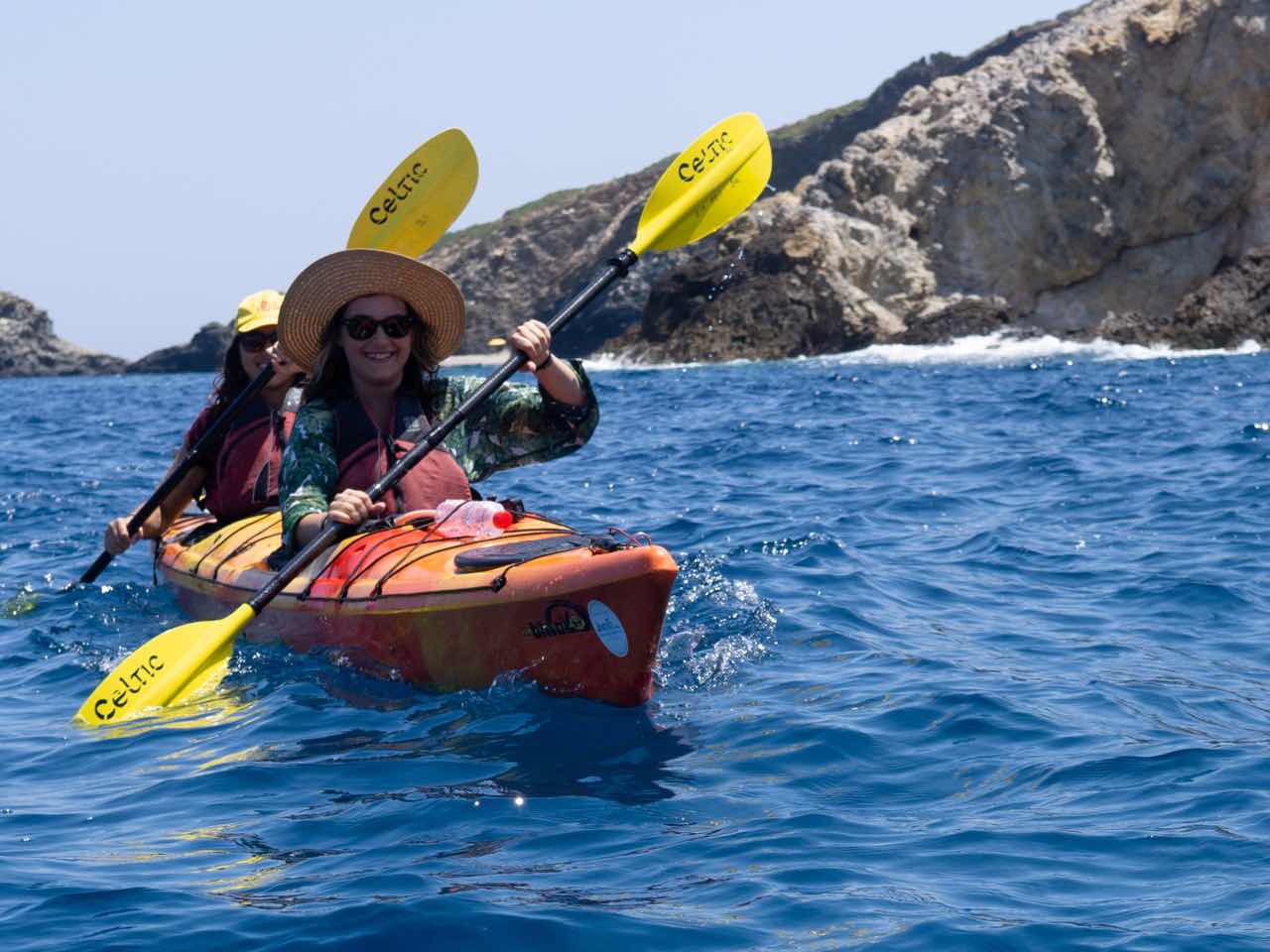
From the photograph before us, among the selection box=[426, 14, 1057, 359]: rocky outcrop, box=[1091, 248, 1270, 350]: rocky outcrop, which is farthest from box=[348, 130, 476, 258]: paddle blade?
box=[426, 14, 1057, 359]: rocky outcrop

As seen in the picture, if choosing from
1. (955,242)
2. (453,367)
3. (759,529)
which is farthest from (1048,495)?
(453,367)

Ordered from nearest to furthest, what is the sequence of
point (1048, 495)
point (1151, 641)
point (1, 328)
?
point (1151, 641)
point (1048, 495)
point (1, 328)

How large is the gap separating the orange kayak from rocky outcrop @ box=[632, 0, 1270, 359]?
28447 mm

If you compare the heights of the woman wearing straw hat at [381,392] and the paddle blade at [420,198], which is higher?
the paddle blade at [420,198]

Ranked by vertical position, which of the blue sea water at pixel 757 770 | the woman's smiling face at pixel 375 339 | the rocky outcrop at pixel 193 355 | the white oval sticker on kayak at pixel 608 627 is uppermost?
the rocky outcrop at pixel 193 355

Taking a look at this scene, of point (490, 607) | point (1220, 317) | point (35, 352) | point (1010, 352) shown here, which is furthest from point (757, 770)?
point (35, 352)

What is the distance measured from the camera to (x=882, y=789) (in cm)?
403

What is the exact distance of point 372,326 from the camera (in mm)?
5676

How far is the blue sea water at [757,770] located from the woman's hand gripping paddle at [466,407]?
5.8 inches

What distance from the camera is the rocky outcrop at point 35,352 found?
66.2m

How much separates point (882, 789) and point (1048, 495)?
18.9ft

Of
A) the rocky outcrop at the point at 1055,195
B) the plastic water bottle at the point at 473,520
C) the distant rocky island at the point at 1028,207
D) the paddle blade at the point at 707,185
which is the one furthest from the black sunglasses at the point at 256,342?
the rocky outcrop at the point at 1055,195

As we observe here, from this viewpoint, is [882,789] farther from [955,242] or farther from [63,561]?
[955,242]

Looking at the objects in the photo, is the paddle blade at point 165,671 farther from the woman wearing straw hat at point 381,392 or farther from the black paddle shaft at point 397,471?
the woman wearing straw hat at point 381,392
